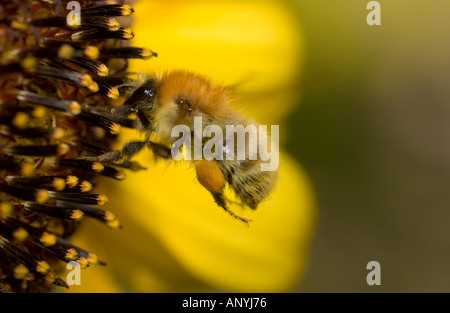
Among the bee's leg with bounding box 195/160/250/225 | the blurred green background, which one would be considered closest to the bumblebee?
the bee's leg with bounding box 195/160/250/225

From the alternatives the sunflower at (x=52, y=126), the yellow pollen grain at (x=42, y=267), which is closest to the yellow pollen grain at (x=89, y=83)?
the sunflower at (x=52, y=126)

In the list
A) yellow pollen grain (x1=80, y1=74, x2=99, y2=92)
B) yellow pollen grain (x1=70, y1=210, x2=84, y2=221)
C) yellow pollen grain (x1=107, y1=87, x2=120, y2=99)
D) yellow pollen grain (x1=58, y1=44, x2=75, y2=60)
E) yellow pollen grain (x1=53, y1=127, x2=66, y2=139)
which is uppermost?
yellow pollen grain (x1=58, y1=44, x2=75, y2=60)

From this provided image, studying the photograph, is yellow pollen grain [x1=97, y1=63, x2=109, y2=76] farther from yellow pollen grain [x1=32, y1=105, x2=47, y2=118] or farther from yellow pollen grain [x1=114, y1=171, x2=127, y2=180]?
yellow pollen grain [x1=114, y1=171, x2=127, y2=180]

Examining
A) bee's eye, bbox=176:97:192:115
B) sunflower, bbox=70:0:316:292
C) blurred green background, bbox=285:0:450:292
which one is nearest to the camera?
bee's eye, bbox=176:97:192:115

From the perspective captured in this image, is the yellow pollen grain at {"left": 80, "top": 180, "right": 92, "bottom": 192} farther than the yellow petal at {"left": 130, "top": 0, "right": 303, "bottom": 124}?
No

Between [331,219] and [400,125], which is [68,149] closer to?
[331,219]

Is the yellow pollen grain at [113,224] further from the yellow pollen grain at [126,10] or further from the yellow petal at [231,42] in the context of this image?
the yellow pollen grain at [126,10]
